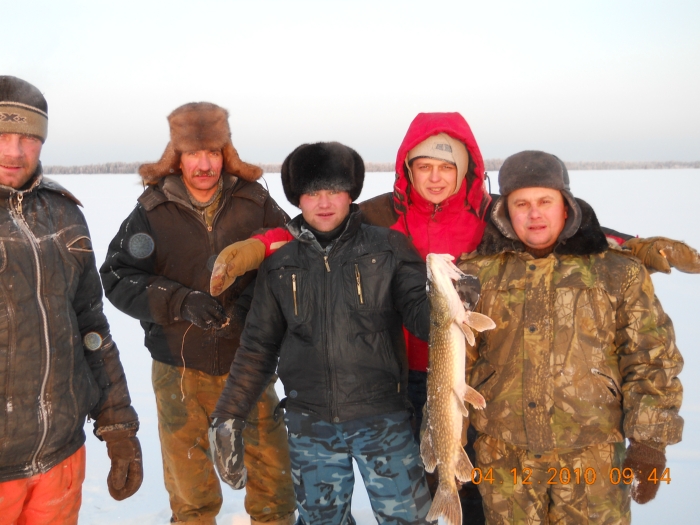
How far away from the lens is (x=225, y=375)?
355cm

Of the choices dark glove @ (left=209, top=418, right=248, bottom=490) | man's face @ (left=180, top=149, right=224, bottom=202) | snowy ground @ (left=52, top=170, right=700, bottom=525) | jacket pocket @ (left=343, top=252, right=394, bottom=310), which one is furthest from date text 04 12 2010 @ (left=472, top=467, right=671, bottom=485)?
man's face @ (left=180, top=149, right=224, bottom=202)

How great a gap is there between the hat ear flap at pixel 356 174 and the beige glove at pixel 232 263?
0.62 meters

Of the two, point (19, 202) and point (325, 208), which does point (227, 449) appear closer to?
point (325, 208)

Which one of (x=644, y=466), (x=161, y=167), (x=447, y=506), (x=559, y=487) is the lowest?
(x=447, y=506)

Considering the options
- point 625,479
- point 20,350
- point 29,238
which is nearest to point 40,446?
point 20,350

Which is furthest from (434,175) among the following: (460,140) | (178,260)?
(178,260)

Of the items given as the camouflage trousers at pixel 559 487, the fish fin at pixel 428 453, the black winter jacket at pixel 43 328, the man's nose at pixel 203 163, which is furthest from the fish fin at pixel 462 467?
the man's nose at pixel 203 163

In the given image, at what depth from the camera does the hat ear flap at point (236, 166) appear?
3.78 m

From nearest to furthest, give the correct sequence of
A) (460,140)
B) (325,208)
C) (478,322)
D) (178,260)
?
(478,322) < (325,208) < (460,140) < (178,260)

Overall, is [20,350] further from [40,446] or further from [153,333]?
[153,333]

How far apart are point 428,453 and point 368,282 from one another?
33.5 inches

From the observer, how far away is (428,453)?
258 centimetres

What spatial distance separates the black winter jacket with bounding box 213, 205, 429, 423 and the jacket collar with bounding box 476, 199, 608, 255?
384mm

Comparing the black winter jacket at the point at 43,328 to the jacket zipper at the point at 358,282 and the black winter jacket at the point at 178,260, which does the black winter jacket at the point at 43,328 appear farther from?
the jacket zipper at the point at 358,282
